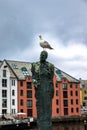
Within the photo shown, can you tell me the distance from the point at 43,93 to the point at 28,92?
94.9 meters

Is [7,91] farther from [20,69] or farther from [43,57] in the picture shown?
[43,57]

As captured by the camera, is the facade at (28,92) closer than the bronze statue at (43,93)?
No

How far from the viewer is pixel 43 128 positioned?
25.8 metres

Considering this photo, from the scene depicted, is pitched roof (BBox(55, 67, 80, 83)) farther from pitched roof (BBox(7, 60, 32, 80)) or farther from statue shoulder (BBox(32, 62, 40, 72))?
statue shoulder (BBox(32, 62, 40, 72))

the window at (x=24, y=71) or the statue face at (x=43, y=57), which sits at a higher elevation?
the window at (x=24, y=71)

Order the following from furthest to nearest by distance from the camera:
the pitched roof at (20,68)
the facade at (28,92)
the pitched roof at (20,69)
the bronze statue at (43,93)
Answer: the pitched roof at (20,68)
the pitched roof at (20,69)
the facade at (28,92)
the bronze statue at (43,93)

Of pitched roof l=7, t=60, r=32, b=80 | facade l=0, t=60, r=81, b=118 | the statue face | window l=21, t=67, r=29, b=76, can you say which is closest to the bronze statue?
the statue face

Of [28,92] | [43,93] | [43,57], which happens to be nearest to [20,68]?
[28,92]

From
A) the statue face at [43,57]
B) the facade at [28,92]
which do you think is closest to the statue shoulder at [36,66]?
the statue face at [43,57]

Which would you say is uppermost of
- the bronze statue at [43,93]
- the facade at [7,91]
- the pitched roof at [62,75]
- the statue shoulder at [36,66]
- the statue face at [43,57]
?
the pitched roof at [62,75]

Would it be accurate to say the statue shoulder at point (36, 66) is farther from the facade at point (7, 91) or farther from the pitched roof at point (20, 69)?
the pitched roof at point (20, 69)

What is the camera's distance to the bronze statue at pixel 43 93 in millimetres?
25578

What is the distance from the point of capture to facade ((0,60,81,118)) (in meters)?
116

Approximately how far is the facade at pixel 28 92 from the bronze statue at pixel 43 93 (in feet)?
286
